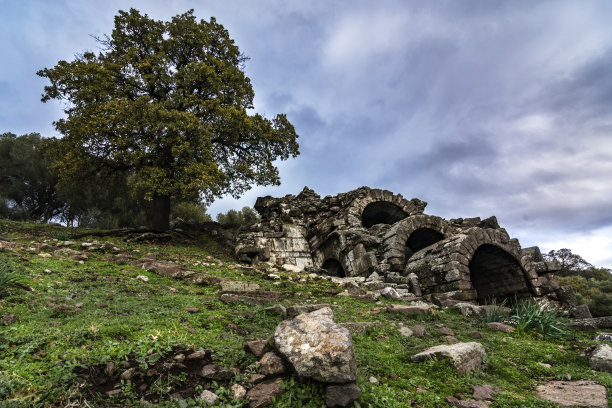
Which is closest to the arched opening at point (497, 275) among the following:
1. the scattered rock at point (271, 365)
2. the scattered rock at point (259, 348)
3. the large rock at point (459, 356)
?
the large rock at point (459, 356)

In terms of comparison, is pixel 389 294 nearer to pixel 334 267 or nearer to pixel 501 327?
pixel 501 327

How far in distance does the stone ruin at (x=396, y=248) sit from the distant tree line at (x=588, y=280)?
6.99 m

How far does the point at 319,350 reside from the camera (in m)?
2.56

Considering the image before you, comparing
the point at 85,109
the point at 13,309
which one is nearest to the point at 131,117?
the point at 85,109

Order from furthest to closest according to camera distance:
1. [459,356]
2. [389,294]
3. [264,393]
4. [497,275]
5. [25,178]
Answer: [25,178]
[497,275]
[389,294]
[459,356]
[264,393]

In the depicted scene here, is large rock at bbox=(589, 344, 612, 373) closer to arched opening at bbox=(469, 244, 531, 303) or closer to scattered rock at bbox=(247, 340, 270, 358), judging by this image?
scattered rock at bbox=(247, 340, 270, 358)

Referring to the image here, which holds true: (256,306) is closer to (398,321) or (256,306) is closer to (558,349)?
(398,321)

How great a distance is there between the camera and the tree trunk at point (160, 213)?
1429cm

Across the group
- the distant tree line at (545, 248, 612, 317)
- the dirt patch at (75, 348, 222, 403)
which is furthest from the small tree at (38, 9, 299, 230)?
the distant tree line at (545, 248, 612, 317)

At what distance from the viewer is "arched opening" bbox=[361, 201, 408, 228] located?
1694cm

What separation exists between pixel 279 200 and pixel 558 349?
14.7m

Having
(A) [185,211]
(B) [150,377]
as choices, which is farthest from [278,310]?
(A) [185,211]

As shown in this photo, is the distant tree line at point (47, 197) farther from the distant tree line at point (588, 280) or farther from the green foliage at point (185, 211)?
the distant tree line at point (588, 280)

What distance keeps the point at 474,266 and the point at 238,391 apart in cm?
1009
